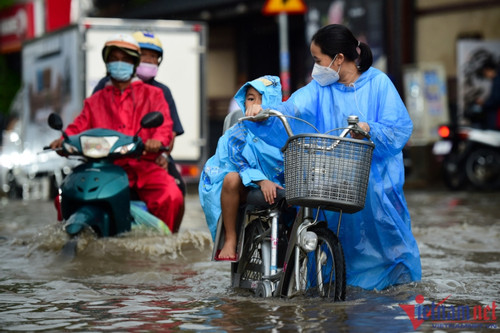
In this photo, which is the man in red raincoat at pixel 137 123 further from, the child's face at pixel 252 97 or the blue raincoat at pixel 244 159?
the child's face at pixel 252 97

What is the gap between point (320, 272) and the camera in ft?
19.2

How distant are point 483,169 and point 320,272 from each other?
454 inches

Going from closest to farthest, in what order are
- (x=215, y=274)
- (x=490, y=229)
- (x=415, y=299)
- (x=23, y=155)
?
(x=415, y=299) < (x=215, y=274) < (x=490, y=229) < (x=23, y=155)

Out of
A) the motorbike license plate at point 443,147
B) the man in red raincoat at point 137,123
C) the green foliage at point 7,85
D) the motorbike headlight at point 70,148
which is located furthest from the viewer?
the green foliage at point 7,85

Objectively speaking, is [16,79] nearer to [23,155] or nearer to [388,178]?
[23,155]

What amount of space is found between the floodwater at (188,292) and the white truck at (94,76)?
598 centimetres

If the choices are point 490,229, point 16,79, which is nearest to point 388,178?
point 490,229

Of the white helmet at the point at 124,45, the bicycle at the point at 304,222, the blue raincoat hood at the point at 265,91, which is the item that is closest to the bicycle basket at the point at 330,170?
the bicycle at the point at 304,222

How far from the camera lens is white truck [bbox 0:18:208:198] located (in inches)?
646

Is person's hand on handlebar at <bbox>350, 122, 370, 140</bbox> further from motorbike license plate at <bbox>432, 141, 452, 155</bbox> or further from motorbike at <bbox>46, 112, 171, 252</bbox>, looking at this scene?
motorbike license plate at <bbox>432, 141, 452, 155</bbox>

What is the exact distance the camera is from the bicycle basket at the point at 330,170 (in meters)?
5.48

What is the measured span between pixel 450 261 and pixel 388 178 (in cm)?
233

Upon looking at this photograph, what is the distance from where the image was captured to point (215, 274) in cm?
780

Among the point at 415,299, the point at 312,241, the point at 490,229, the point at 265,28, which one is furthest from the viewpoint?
the point at 265,28
